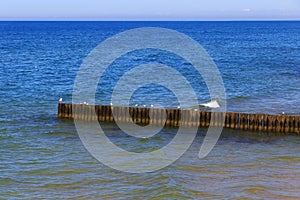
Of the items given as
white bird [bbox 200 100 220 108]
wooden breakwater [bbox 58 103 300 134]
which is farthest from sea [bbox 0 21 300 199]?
white bird [bbox 200 100 220 108]

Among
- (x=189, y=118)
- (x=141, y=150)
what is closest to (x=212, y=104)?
(x=189, y=118)

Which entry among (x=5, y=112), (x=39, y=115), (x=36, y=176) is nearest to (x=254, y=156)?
(x=36, y=176)

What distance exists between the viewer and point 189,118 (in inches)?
1448

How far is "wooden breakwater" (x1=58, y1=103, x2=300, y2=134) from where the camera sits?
3566 cm

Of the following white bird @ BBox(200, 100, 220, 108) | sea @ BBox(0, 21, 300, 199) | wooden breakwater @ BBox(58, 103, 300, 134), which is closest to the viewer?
sea @ BBox(0, 21, 300, 199)

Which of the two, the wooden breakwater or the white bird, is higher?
the wooden breakwater

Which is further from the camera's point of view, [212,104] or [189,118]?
[212,104]

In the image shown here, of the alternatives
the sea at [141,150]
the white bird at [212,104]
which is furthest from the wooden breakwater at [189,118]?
the white bird at [212,104]

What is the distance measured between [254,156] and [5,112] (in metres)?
22.1

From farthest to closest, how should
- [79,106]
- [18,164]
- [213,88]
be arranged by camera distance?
[213,88] < [79,106] < [18,164]

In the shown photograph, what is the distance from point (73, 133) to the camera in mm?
35500

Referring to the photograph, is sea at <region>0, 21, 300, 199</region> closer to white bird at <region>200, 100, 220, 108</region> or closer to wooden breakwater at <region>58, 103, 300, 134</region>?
wooden breakwater at <region>58, 103, 300, 134</region>

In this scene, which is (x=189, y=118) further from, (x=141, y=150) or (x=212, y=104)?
(x=212, y=104)

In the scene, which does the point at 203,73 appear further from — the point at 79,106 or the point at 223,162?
the point at 223,162
